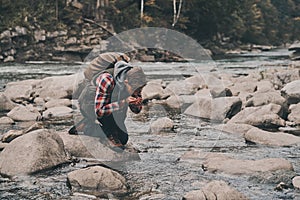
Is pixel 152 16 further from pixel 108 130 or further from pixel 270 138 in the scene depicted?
pixel 108 130

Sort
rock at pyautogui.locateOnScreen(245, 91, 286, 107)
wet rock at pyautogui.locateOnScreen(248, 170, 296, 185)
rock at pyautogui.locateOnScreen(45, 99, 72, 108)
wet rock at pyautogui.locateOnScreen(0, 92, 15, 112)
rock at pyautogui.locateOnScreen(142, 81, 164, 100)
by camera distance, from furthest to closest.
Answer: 1. rock at pyautogui.locateOnScreen(142, 81, 164, 100)
2. rock at pyautogui.locateOnScreen(45, 99, 72, 108)
3. wet rock at pyautogui.locateOnScreen(0, 92, 15, 112)
4. rock at pyautogui.locateOnScreen(245, 91, 286, 107)
5. wet rock at pyautogui.locateOnScreen(248, 170, 296, 185)

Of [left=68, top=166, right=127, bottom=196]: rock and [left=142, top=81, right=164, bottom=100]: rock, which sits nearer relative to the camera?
[left=68, top=166, right=127, bottom=196]: rock

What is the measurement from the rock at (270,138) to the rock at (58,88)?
19.5 ft

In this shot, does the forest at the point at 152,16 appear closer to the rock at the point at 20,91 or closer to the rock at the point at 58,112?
the rock at the point at 20,91

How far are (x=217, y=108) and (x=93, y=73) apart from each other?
4.08 m

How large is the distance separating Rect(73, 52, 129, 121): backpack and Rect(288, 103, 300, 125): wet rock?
4.28m

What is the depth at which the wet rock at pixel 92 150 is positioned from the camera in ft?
20.9

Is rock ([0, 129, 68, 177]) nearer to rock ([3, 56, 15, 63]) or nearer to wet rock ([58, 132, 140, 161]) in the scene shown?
wet rock ([58, 132, 140, 161])

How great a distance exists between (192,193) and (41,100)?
27.8ft

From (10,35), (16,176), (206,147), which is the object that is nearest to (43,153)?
(16,176)

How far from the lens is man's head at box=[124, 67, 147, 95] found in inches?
243

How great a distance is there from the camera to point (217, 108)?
32.5 feet

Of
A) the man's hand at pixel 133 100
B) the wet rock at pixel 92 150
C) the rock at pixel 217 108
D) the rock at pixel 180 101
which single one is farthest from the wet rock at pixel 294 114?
the man's hand at pixel 133 100

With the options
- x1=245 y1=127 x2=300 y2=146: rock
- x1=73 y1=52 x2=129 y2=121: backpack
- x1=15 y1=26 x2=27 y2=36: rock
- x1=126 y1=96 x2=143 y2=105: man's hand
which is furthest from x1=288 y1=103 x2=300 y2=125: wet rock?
x1=15 y1=26 x2=27 y2=36: rock
